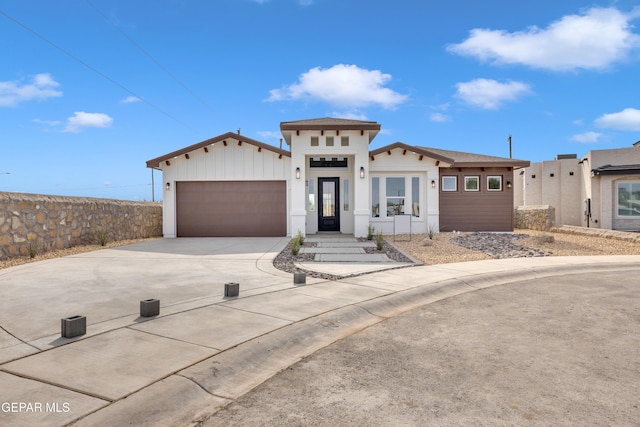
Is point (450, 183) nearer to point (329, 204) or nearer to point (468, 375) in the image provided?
point (329, 204)

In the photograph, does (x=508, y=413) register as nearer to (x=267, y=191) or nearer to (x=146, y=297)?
(x=146, y=297)

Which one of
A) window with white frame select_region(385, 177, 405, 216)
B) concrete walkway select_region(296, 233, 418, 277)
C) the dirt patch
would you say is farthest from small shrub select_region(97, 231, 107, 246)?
window with white frame select_region(385, 177, 405, 216)

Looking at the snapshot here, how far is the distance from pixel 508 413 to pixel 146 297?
520cm

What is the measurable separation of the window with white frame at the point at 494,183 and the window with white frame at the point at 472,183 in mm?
548

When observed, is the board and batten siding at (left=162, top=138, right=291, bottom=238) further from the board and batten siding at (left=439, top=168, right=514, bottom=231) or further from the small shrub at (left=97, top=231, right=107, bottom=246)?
the board and batten siding at (left=439, top=168, right=514, bottom=231)

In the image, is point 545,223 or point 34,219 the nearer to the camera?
point 34,219

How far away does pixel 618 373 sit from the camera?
144 inches

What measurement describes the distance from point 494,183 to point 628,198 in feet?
28.4

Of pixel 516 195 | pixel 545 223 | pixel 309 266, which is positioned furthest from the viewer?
pixel 516 195

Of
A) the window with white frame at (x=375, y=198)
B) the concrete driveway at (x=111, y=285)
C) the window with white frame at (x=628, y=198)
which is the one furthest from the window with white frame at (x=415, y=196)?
the window with white frame at (x=628, y=198)

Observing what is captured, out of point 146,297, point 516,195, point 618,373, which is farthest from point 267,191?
point 516,195

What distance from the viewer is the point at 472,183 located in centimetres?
1969

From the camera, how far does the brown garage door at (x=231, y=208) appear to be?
677 inches

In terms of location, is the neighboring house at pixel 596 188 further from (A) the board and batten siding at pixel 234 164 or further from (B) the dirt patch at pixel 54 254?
(B) the dirt patch at pixel 54 254
